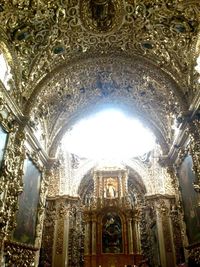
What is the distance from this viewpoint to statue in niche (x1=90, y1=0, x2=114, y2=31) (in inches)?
327

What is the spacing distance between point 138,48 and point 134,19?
1309 mm

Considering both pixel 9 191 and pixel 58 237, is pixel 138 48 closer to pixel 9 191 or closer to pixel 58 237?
pixel 9 191

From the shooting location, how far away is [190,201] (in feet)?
28.7

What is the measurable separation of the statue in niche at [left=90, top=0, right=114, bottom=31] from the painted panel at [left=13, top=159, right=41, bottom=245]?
5.42m

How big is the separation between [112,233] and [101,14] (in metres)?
14.2

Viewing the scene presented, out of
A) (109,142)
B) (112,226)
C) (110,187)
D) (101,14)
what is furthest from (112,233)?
(101,14)

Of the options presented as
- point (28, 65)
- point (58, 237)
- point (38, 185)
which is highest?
point (28, 65)

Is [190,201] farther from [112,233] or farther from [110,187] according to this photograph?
[110,187]

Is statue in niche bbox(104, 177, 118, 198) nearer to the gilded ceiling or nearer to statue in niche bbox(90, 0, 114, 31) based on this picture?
the gilded ceiling

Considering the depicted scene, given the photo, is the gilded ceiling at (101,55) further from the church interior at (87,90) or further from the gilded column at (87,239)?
the gilded column at (87,239)

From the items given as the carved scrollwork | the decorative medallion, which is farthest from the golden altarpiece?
the decorative medallion

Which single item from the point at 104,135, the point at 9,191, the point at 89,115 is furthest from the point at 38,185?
the point at 104,135

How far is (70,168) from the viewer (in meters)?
19.2

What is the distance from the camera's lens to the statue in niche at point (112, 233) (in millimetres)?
17359
